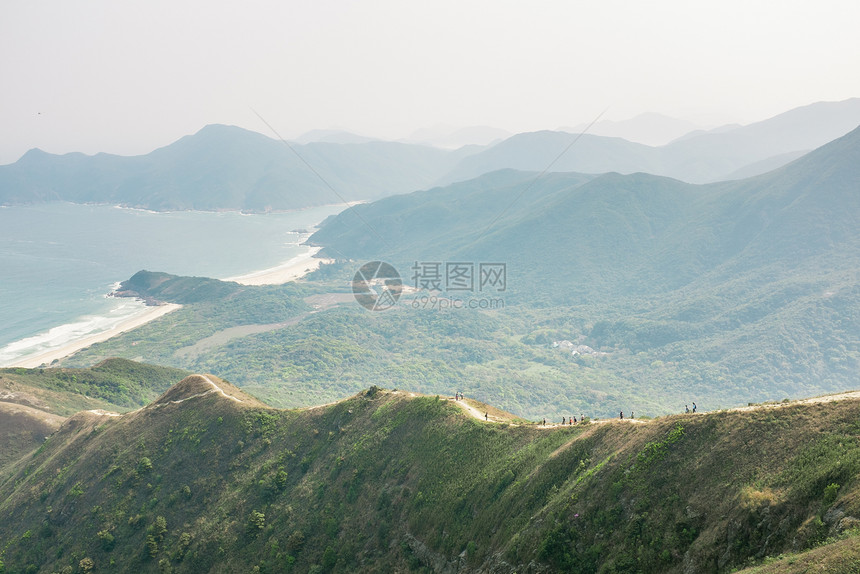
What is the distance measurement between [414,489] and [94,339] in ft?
546

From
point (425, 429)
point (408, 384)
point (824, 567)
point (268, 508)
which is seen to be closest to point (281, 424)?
point (268, 508)

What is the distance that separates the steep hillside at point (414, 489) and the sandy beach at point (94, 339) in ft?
311

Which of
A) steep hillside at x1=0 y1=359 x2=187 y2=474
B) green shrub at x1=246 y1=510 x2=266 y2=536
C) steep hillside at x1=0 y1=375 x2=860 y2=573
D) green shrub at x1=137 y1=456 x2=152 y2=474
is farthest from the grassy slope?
green shrub at x1=246 y1=510 x2=266 y2=536

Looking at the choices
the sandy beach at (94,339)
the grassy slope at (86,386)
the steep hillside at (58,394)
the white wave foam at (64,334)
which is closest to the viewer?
the steep hillside at (58,394)

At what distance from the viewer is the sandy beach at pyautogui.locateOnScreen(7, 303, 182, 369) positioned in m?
148

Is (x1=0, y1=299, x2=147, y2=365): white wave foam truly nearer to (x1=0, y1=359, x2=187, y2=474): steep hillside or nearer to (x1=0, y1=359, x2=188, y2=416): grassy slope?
(x1=0, y1=359, x2=188, y2=416): grassy slope

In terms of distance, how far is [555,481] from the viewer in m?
32.1

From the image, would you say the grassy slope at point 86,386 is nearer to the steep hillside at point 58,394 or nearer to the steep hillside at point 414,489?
the steep hillside at point 58,394

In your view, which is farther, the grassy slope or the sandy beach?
the sandy beach

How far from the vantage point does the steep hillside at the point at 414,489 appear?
23.0 meters

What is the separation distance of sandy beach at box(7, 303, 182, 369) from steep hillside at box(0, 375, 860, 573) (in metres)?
94.9

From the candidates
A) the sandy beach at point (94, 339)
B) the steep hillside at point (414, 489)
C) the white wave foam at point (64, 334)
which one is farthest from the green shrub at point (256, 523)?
the white wave foam at point (64, 334)

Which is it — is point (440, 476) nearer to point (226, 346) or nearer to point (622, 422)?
point (622, 422)

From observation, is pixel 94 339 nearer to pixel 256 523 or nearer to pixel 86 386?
pixel 86 386
